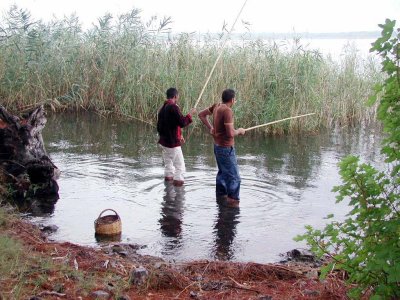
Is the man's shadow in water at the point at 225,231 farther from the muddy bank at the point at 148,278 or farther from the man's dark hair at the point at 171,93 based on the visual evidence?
the man's dark hair at the point at 171,93

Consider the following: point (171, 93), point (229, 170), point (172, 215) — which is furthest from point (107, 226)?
point (171, 93)

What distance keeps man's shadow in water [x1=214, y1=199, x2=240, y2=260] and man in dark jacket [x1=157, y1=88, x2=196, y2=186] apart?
142 centimetres

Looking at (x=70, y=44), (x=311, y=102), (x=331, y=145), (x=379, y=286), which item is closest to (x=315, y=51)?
(x=311, y=102)

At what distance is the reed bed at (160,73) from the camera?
15750 millimetres

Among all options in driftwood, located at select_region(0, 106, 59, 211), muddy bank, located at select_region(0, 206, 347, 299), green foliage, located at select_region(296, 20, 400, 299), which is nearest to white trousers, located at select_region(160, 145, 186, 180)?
driftwood, located at select_region(0, 106, 59, 211)

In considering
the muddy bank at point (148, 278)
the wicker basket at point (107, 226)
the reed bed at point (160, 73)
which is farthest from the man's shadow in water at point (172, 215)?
the reed bed at point (160, 73)

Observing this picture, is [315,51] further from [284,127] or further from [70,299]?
[70,299]

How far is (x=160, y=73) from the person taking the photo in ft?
53.9

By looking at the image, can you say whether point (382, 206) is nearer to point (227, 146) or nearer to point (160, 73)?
point (227, 146)

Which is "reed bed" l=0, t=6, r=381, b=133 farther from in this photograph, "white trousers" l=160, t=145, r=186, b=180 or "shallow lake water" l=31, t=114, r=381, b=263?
"white trousers" l=160, t=145, r=186, b=180

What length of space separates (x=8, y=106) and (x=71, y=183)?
6655mm

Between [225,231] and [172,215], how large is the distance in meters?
0.97

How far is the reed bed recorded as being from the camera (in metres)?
15.8

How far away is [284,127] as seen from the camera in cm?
1574
